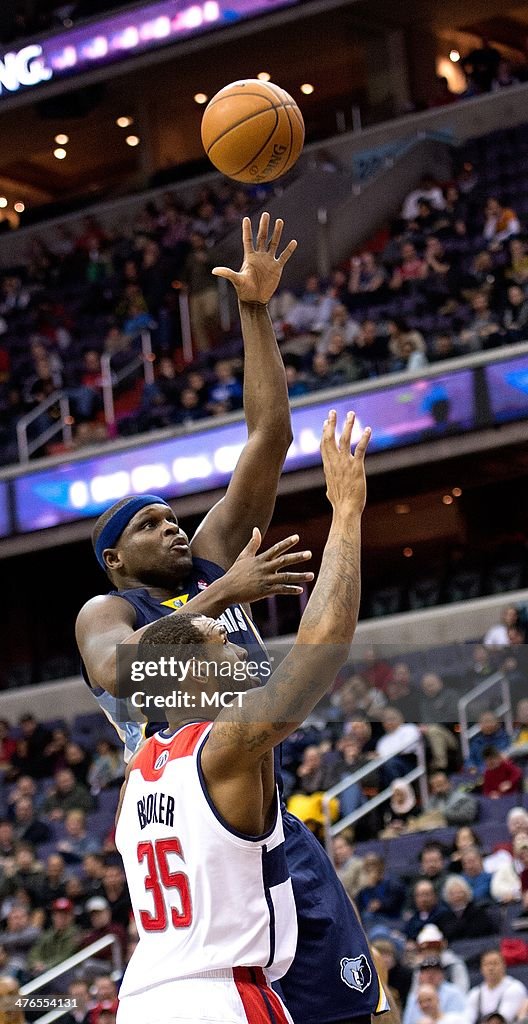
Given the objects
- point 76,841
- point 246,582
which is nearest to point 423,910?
point 76,841

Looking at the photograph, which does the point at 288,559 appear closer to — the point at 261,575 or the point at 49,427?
the point at 261,575

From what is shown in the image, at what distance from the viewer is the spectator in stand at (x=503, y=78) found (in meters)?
21.2

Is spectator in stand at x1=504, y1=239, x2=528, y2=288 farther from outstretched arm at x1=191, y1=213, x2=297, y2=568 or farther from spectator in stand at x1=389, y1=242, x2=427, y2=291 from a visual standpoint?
outstretched arm at x1=191, y1=213, x2=297, y2=568

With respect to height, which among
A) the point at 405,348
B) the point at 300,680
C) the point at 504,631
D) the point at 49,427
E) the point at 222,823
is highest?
the point at 405,348

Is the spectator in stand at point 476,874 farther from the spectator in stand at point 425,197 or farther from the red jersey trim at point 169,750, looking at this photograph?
the spectator in stand at point 425,197

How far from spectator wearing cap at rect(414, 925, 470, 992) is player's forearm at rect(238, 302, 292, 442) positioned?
16.3 ft

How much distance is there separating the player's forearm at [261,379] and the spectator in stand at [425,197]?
14.2m

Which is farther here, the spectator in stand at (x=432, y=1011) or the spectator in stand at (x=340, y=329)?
the spectator in stand at (x=340, y=329)

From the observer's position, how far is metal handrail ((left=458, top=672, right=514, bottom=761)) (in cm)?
1217

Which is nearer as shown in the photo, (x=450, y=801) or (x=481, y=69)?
(x=450, y=801)

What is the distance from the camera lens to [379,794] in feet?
38.9

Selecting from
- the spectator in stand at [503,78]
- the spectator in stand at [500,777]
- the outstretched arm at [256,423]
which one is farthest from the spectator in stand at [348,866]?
the spectator in stand at [503,78]

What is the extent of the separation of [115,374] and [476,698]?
787cm

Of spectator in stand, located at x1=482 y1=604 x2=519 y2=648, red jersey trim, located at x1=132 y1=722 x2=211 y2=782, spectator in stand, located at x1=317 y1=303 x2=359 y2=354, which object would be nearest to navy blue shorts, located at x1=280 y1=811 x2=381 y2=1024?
red jersey trim, located at x1=132 y1=722 x2=211 y2=782
